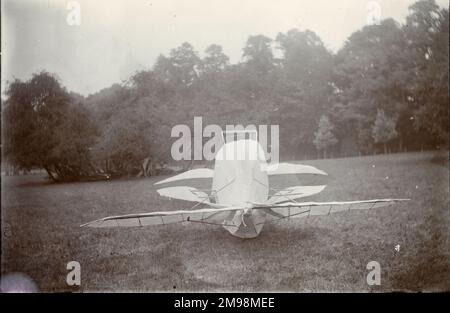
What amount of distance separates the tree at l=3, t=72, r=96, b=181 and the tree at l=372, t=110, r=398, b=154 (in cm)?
283

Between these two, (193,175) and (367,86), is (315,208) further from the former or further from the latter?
(367,86)

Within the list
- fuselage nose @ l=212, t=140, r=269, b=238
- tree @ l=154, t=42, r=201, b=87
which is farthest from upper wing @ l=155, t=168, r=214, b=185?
tree @ l=154, t=42, r=201, b=87

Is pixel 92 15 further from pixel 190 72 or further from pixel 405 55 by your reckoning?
pixel 405 55

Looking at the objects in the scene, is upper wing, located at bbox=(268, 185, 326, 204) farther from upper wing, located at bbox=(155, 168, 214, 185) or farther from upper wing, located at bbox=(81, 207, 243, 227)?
upper wing, located at bbox=(155, 168, 214, 185)

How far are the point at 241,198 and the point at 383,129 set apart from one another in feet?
5.76

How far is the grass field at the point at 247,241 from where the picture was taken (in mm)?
2932

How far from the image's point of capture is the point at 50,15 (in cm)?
313

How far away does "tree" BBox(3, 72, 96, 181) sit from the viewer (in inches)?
130

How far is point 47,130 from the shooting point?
135 inches

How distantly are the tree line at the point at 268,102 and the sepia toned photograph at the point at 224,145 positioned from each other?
0.01m

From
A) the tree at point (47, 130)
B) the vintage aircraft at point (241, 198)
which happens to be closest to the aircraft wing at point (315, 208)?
the vintage aircraft at point (241, 198)

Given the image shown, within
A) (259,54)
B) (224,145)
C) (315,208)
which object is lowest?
(315,208)

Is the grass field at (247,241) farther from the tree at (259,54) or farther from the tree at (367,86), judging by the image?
the tree at (259,54)

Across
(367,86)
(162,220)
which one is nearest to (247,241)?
(162,220)
